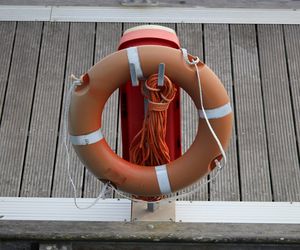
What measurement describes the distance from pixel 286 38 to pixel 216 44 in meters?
0.33

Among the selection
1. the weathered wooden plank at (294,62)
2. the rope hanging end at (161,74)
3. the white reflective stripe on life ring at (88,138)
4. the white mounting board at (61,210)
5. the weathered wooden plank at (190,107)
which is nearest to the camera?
the rope hanging end at (161,74)

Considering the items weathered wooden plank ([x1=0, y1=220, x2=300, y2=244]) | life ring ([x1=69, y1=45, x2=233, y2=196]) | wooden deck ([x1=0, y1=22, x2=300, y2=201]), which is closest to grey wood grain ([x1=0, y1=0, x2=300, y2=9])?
wooden deck ([x1=0, y1=22, x2=300, y2=201])

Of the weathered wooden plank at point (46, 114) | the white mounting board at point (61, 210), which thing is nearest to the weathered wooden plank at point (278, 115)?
the white mounting board at point (61, 210)

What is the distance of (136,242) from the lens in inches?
66.7

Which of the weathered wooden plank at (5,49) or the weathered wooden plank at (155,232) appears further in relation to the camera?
the weathered wooden plank at (5,49)

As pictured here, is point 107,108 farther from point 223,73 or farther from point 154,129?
point 154,129

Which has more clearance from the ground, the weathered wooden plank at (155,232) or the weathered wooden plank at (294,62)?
the weathered wooden plank at (294,62)

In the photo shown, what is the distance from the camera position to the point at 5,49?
8.99 ft

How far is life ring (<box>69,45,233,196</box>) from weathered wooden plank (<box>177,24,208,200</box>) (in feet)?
1.34

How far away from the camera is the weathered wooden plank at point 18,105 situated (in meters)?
2.39

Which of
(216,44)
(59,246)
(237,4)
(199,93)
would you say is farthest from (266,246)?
(237,4)

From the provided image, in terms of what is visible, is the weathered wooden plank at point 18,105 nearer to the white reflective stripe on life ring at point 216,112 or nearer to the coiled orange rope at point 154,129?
the coiled orange rope at point 154,129

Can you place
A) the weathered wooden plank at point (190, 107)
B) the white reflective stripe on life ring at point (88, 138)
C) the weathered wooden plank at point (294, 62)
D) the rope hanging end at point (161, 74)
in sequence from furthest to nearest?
1. the weathered wooden plank at point (294, 62)
2. the weathered wooden plank at point (190, 107)
3. the white reflective stripe on life ring at point (88, 138)
4. the rope hanging end at point (161, 74)

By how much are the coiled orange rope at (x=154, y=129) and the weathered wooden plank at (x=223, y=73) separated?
0.54 m
